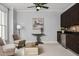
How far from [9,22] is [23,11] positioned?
114 cm

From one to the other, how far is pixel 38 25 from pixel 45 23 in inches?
16.3

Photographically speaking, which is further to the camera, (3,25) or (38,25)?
(38,25)

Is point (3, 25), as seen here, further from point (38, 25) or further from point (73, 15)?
point (73, 15)

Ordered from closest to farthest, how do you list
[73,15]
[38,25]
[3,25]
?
[73,15] < [3,25] < [38,25]

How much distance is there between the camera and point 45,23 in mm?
7859

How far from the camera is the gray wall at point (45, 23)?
7.64 metres

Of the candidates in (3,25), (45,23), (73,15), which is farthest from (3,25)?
(73,15)

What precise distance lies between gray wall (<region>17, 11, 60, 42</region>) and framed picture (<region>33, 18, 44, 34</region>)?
179 millimetres

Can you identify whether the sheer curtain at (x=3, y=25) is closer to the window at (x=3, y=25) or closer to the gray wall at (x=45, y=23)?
the window at (x=3, y=25)

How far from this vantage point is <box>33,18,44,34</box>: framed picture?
25.4 ft

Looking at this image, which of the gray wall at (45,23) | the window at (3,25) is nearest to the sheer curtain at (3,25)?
the window at (3,25)

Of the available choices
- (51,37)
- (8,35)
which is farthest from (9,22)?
(51,37)

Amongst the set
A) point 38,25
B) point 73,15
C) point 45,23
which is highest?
point 73,15

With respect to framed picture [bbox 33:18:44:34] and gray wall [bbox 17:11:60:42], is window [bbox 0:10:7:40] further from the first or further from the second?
framed picture [bbox 33:18:44:34]
